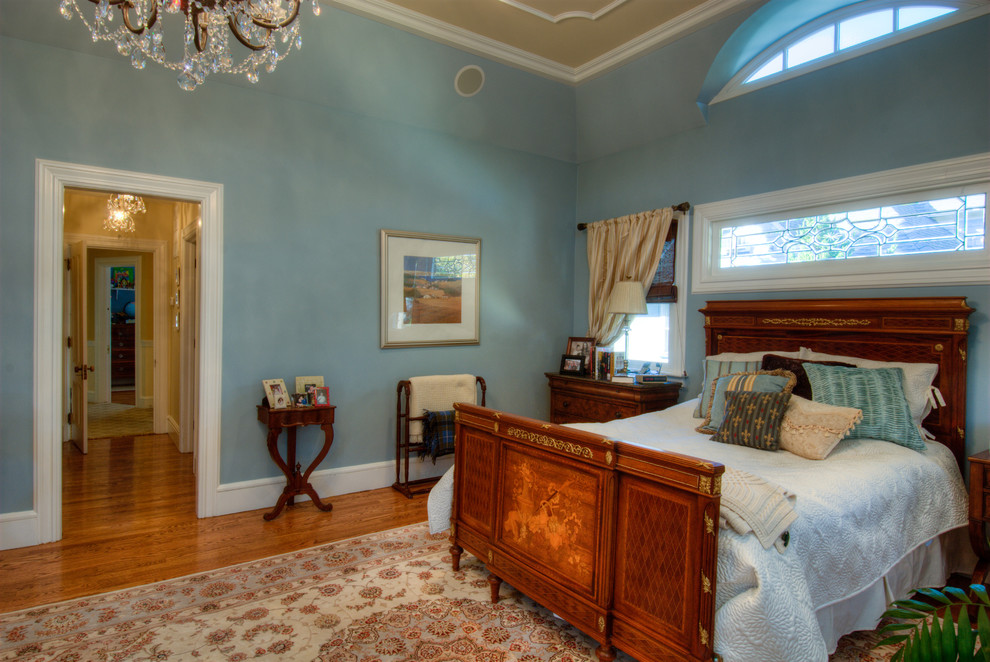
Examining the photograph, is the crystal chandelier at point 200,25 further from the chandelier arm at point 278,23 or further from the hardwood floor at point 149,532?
the hardwood floor at point 149,532

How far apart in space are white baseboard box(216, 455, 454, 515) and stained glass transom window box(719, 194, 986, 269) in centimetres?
284

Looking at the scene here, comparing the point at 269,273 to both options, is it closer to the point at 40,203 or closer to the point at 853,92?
the point at 40,203

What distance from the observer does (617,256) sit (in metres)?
4.82

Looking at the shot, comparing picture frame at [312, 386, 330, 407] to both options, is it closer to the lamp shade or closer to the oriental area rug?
the oriental area rug

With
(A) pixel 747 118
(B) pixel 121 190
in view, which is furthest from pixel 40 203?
(A) pixel 747 118

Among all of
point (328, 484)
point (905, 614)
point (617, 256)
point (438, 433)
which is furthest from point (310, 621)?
point (617, 256)

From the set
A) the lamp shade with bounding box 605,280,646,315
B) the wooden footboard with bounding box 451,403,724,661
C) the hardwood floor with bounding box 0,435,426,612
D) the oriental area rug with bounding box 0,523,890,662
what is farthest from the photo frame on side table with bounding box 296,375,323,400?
the lamp shade with bounding box 605,280,646,315

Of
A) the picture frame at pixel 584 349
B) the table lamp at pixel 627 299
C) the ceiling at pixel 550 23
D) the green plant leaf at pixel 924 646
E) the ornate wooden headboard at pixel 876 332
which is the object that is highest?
the ceiling at pixel 550 23

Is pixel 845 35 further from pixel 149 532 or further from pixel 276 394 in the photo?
pixel 149 532

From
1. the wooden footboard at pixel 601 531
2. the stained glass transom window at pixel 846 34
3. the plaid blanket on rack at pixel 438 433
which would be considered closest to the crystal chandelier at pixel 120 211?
the plaid blanket on rack at pixel 438 433

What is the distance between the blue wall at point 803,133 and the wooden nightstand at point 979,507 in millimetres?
508

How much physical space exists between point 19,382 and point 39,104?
1.57 metres

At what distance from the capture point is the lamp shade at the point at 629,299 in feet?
14.6

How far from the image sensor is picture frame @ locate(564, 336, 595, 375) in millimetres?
4918
